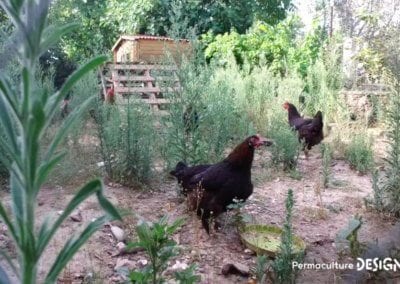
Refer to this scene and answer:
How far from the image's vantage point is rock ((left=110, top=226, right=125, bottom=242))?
285cm

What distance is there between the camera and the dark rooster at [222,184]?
308 centimetres

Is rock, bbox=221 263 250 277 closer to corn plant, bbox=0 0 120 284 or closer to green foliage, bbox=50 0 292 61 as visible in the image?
corn plant, bbox=0 0 120 284

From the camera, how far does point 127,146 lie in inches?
152

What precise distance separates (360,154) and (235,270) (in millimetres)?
3004

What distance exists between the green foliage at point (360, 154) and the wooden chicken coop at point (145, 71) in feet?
7.57

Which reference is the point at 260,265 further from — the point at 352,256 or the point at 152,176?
the point at 152,176

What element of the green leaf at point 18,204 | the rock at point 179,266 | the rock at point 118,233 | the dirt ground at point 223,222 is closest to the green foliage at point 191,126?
the dirt ground at point 223,222

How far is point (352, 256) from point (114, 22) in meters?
12.4

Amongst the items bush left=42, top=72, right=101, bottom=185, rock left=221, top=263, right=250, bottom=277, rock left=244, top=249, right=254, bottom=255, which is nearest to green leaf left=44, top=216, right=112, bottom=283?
rock left=221, top=263, right=250, bottom=277

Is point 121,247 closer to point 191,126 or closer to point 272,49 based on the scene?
point 191,126

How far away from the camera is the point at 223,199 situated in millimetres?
3080

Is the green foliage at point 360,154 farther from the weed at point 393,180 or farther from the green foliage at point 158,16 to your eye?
the green foliage at point 158,16

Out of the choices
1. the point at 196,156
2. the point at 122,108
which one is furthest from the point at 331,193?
the point at 122,108

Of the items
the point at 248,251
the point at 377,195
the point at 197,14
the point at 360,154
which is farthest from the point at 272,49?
the point at 248,251
